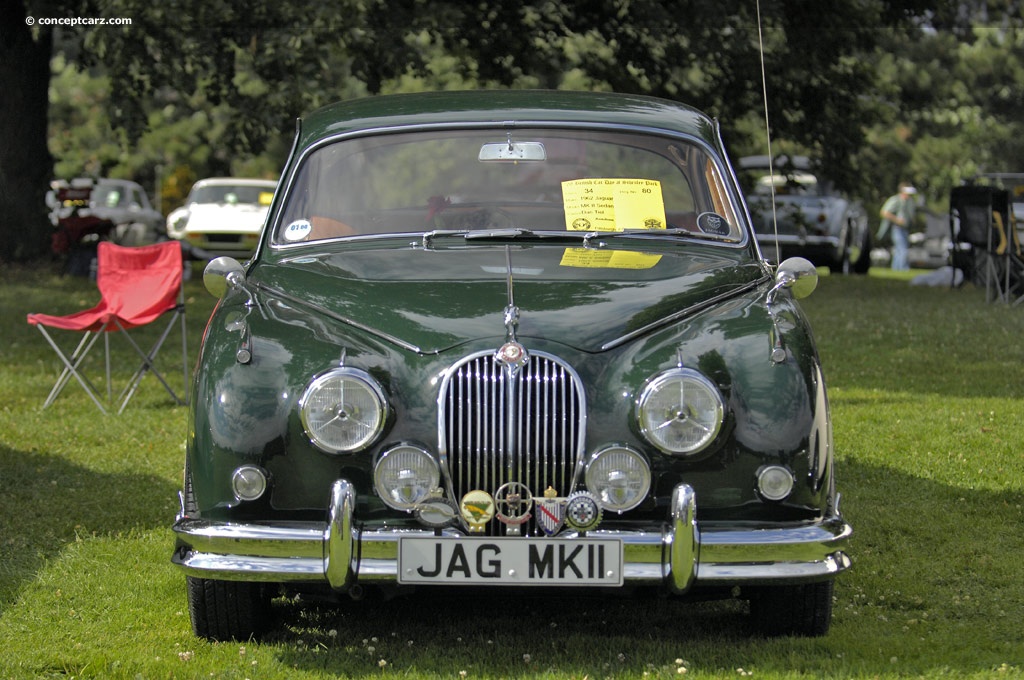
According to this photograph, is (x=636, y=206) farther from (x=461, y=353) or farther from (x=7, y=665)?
(x=7, y=665)

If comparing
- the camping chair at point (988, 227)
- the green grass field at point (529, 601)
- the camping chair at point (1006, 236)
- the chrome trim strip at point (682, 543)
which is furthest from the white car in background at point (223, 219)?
the chrome trim strip at point (682, 543)

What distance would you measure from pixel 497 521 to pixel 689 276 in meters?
1.18

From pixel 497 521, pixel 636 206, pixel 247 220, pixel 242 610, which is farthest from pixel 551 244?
pixel 247 220

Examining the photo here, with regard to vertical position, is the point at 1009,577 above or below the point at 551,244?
below

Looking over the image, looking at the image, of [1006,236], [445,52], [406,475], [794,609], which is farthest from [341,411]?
[445,52]

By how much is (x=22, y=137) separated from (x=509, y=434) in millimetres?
14456

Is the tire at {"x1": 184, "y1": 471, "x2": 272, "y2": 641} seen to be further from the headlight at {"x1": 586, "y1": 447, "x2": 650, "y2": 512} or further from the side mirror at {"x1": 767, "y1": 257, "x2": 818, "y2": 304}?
the side mirror at {"x1": 767, "y1": 257, "x2": 818, "y2": 304}

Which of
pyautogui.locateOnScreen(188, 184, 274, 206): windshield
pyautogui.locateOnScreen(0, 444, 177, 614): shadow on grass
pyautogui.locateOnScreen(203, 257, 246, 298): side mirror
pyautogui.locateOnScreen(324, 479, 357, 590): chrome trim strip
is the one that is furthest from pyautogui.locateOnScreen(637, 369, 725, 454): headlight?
pyautogui.locateOnScreen(188, 184, 274, 206): windshield

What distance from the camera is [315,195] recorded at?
534 centimetres

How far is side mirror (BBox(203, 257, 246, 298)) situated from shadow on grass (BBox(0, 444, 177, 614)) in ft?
4.22

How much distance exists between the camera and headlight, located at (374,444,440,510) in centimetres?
402

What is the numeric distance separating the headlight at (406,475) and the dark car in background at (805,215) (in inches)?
575

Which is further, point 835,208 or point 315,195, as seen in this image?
point 835,208

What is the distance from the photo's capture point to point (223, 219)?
22.0 meters
